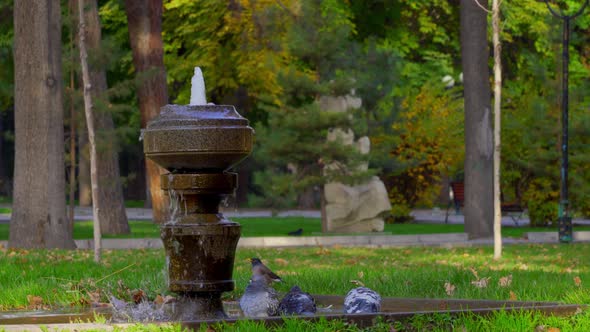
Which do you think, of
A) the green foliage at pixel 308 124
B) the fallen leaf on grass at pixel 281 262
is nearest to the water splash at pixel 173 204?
the fallen leaf on grass at pixel 281 262

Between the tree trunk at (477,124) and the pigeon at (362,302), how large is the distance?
17.6 metres

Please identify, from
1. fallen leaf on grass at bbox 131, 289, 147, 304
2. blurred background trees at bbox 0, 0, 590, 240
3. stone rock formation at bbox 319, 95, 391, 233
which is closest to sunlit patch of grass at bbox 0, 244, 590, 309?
fallen leaf on grass at bbox 131, 289, 147, 304

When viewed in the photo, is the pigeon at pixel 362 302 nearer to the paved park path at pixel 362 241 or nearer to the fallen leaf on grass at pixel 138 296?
the fallen leaf on grass at pixel 138 296

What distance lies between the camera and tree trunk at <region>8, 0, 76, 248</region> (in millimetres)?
20156

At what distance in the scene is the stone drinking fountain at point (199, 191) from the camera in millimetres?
9078

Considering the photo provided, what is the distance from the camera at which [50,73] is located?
20.4 m

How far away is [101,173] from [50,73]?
24.3ft

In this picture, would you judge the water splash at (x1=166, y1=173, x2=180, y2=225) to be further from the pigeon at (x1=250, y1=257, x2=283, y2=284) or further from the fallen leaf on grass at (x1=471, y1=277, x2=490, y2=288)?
the fallen leaf on grass at (x1=471, y1=277, x2=490, y2=288)

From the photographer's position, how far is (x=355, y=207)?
2900 cm

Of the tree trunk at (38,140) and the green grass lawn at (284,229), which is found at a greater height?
the tree trunk at (38,140)

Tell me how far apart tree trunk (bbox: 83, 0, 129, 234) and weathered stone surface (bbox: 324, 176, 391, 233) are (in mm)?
4844

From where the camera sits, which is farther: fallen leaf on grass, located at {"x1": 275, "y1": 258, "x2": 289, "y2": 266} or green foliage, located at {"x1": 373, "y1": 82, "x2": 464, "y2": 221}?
green foliage, located at {"x1": 373, "y1": 82, "x2": 464, "y2": 221}

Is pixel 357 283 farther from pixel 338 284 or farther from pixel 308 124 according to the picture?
pixel 308 124

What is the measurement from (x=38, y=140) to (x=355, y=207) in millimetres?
10429
